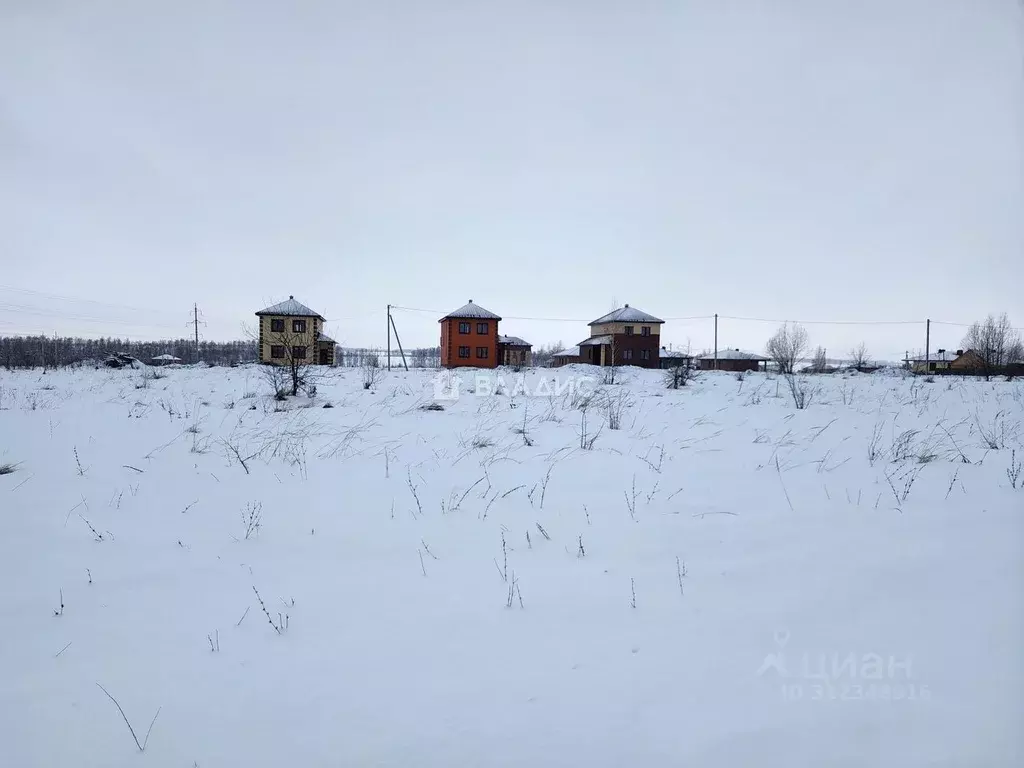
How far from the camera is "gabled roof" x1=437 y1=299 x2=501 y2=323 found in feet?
112

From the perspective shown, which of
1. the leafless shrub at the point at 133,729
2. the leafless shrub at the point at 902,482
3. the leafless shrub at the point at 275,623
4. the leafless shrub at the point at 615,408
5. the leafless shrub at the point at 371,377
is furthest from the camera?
the leafless shrub at the point at 371,377

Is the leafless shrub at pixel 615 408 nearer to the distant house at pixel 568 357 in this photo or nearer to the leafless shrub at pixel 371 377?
the leafless shrub at pixel 371 377

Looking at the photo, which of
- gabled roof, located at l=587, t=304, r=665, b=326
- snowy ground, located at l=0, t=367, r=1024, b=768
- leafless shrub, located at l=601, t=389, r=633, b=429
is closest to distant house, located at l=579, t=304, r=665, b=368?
gabled roof, located at l=587, t=304, r=665, b=326

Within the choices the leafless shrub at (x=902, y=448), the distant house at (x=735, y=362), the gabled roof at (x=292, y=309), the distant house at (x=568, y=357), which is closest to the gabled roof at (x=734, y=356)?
the distant house at (x=735, y=362)

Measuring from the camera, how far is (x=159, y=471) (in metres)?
4.65

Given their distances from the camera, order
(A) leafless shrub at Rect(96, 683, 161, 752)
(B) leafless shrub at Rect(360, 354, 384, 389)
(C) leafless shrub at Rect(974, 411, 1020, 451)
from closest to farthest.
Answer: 1. (A) leafless shrub at Rect(96, 683, 161, 752)
2. (C) leafless shrub at Rect(974, 411, 1020, 451)
3. (B) leafless shrub at Rect(360, 354, 384, 389)

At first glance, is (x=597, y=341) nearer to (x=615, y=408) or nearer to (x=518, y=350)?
(x=518, y=350)

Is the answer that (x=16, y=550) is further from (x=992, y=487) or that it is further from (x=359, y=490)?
(x=992, y=487)

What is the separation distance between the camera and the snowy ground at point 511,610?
161 centimetres

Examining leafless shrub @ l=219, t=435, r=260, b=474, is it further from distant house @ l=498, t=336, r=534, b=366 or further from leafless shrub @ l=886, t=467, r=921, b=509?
distant house @ l=498, t=336, r=534, b=366

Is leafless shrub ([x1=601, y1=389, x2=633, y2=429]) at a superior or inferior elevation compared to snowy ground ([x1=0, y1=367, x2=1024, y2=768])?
superior

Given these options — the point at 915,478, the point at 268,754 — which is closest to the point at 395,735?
the point at 268,754

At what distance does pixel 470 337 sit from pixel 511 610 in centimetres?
3261

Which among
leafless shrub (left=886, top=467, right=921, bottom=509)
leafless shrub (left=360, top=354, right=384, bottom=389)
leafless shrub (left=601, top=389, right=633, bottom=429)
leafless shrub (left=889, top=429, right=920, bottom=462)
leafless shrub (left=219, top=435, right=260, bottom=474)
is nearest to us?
leafless shrub (left=886, top=467, right=921, bottom=509)
